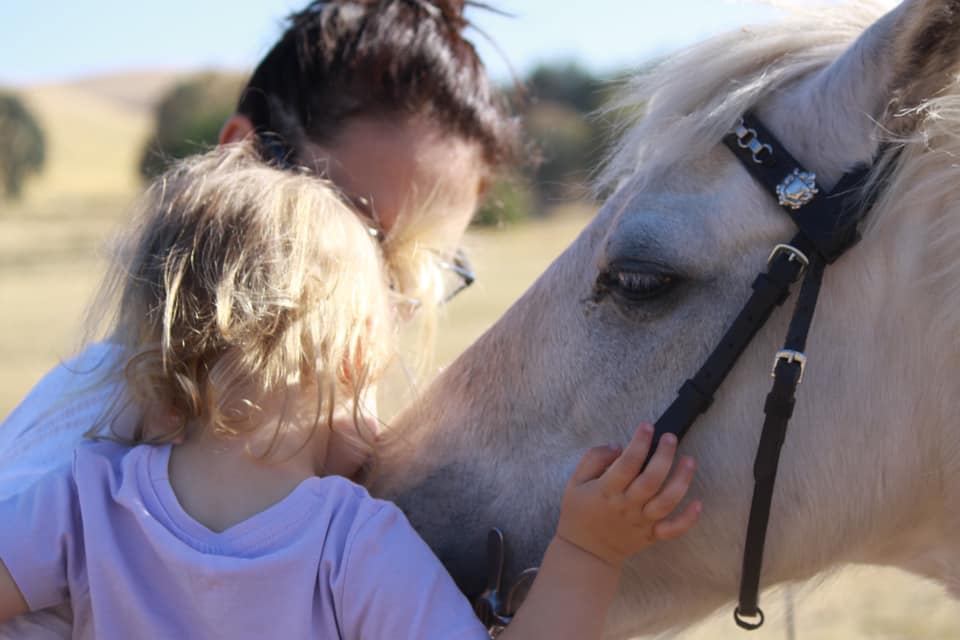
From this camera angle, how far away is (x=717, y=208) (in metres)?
1.64

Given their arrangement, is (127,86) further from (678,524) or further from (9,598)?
(678,524)

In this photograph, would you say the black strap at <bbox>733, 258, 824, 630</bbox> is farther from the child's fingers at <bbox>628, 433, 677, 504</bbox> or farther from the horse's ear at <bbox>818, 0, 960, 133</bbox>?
the horse's ear at <bbox>818, 0, 960, 133</bbox>

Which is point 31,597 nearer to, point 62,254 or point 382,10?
point 382,10

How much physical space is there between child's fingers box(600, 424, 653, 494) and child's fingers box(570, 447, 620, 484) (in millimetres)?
33

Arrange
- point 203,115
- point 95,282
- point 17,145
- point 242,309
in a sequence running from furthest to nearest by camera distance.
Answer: point 17,145
point 203,115
point 95,282
point 242,309

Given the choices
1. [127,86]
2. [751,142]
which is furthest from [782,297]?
[127,86]

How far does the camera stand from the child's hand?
5.09 feet

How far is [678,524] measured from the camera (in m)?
1.57

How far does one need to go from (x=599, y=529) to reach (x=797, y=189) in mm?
659

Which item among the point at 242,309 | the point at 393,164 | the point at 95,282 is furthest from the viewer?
the point at 95,282

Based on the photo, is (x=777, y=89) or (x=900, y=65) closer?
(x=900, y=65)

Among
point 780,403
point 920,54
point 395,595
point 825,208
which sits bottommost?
point 395,595

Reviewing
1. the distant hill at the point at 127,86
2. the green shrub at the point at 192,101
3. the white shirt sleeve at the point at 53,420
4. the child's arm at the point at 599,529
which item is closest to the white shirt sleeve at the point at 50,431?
the white shirt sleeve at the point at 53,420

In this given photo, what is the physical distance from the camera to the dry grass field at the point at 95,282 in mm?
3934
